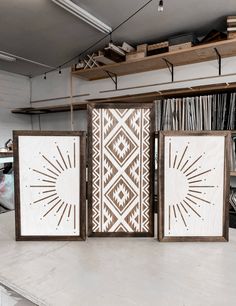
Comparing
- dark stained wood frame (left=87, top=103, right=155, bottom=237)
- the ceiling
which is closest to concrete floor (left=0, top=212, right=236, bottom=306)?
dark stained wood frame (left=87, top=103, right=155, bottom=237)

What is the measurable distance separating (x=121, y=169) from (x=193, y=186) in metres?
0.22

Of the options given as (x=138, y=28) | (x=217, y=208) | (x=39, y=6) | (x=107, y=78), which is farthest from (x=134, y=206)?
(x=107, y=78)

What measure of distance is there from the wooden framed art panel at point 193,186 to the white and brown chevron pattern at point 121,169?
0.05 m

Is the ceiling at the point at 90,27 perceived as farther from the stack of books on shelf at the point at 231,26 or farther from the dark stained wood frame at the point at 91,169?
the dark stained wood frame at the point at 91,169

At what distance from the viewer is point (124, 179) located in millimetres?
707

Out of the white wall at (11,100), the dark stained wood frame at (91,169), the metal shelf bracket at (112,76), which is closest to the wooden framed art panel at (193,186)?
the dark stained wood frame at (91,169)

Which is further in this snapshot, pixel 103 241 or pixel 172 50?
pixel 172 50

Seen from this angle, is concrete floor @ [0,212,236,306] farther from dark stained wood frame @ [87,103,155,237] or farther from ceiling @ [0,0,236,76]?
ceiling @ [0,0,236,76]

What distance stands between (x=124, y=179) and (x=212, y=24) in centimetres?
238

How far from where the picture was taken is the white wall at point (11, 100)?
435 cm

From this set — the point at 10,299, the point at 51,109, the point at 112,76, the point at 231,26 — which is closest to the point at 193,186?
the point at 10,299

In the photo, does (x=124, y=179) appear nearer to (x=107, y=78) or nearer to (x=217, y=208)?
(x=217, y=208)

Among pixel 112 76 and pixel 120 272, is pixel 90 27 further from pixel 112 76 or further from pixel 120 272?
pixel 120 272

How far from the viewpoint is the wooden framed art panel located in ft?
2.27
